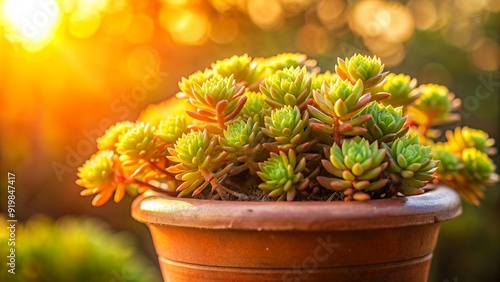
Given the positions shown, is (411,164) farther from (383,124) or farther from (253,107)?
(253,107)

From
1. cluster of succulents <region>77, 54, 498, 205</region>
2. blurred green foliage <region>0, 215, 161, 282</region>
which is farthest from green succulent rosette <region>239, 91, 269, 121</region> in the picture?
blurred green foliage <region>0, 215, 161, 282</region>

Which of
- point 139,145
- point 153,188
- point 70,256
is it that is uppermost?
point 139,145

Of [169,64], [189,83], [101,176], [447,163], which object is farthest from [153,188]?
[169,64]

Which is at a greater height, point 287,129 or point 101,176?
point 287,129

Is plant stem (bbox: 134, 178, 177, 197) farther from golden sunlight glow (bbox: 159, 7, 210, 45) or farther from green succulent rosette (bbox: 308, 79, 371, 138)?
golden sunlight glow (bbox: 159, 7, 210, 45)

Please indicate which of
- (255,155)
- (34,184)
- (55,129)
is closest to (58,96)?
(55,129)

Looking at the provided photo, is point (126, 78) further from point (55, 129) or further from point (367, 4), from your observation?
point (367, 4)
